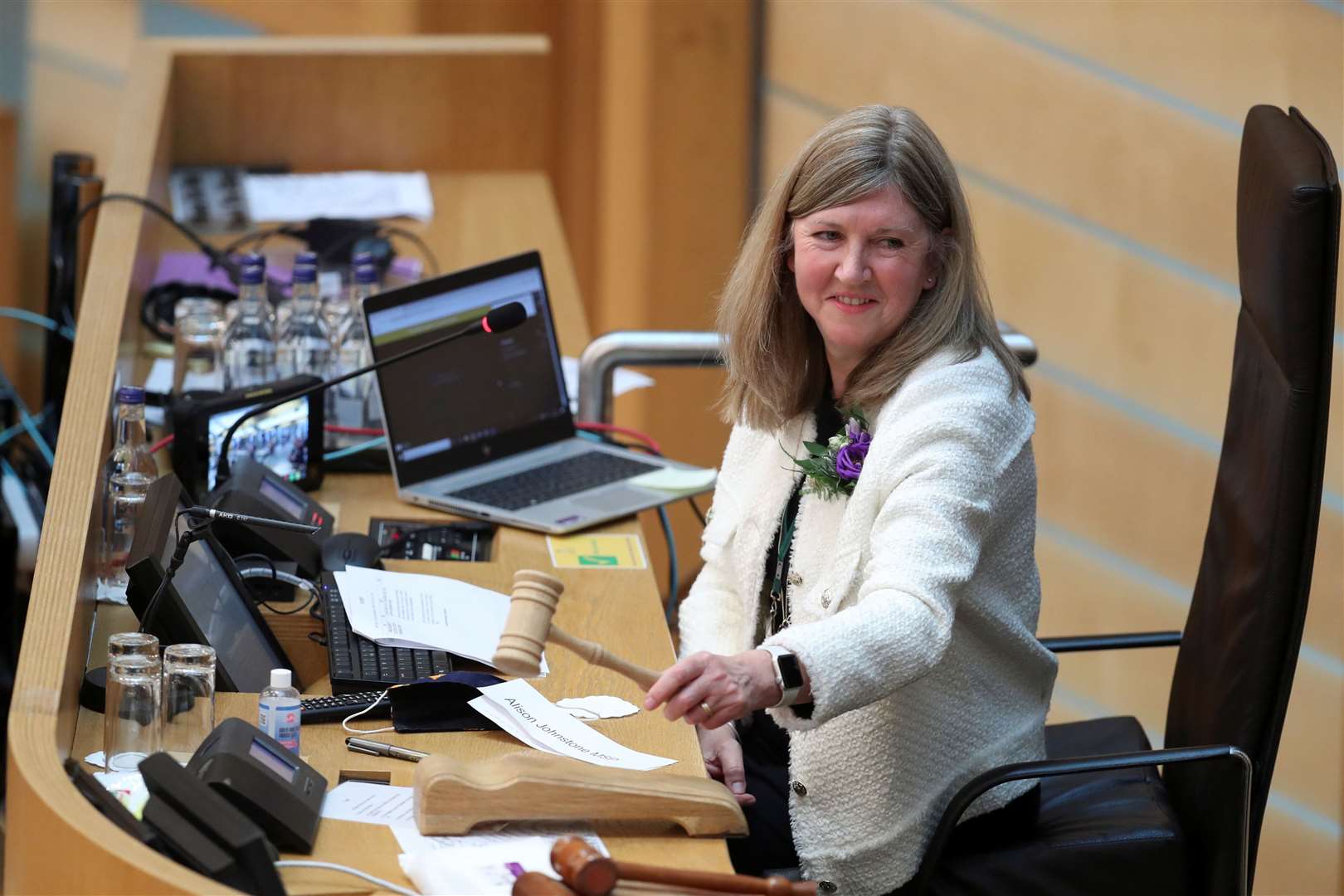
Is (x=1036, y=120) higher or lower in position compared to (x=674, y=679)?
higher

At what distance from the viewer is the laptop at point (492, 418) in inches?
98.4

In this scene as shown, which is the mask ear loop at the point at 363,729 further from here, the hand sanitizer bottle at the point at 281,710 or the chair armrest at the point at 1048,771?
the chair armrest at the point at 1048,771

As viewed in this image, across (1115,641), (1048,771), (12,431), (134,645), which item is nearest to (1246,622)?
(1048,771)

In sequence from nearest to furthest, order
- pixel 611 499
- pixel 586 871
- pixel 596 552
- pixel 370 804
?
pixel 586 871 → pixel 370 804 → pixel 596 552 → pixel 611 499

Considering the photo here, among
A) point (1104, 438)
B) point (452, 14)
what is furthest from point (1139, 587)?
point (452, 14)

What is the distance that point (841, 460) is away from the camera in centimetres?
192

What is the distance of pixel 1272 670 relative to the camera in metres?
1.85

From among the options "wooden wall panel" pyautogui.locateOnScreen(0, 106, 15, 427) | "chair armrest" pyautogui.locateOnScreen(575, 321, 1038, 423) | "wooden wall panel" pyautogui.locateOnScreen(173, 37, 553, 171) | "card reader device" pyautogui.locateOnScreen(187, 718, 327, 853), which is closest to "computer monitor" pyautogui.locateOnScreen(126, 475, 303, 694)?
"card reader device" pyautogui.locateOnScreen(187, 718, 327, 853)

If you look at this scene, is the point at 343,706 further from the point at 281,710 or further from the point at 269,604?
the point at 269,604

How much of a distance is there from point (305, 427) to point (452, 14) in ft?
11.9

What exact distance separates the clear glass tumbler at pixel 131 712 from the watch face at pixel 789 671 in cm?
60

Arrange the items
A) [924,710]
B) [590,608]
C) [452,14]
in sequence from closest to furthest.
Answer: [924,710] → [590,608] → [452,14]

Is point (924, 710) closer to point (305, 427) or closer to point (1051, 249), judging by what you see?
point (305, 427)

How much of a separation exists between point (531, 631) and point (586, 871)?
221mm
